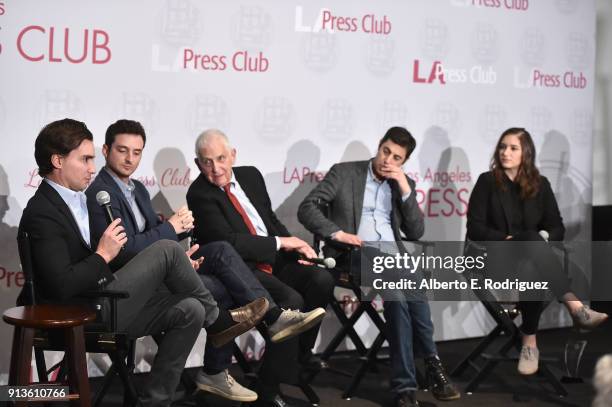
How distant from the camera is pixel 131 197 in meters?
4.64

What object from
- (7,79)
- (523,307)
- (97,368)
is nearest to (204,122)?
(7,79)

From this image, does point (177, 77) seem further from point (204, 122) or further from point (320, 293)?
point (320, 293)

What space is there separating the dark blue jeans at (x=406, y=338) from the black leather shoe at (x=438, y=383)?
6 centimetres

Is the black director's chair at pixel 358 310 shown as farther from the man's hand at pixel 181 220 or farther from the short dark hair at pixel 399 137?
the man's hand at pixel 181 220

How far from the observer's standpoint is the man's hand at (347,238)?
5.20 meters

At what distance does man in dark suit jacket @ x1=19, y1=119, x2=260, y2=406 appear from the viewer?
150 inches

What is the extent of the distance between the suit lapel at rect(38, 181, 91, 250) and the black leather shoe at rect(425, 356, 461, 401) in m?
1.95

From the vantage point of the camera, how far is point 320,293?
4938 mm

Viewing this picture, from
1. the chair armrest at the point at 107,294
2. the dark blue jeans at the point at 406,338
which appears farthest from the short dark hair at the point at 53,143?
the dark blue jeans at the point at 406,338

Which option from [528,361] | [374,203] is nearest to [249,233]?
[374,203]

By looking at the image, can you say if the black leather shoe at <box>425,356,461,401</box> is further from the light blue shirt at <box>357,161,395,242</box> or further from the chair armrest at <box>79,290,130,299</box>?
the chair armrest at <box>79,290,130,299</box>

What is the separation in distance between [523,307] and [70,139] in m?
2.65

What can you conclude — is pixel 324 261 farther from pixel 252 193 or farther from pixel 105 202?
pixel 105 202

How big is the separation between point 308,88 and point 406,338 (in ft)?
5.99
